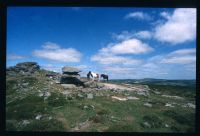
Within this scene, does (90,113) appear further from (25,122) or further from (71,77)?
(71,77)

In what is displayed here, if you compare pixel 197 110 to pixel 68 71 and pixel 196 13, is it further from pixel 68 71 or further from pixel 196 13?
pixel 68 71

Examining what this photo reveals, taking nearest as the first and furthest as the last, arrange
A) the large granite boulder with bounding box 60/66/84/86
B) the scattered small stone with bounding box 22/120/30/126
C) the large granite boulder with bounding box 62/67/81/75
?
the scattered small stone with bounding box 22/120/30/126
the large granite boulder with bounding box 62/67/81/75
the large granite boulder with bounding box 60/66/84/86

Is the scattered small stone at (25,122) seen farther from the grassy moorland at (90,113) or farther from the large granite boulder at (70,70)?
the large granite boulder at (70,70)

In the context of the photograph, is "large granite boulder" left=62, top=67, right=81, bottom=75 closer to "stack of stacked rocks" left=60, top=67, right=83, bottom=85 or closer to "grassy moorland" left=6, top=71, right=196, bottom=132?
"stack of stacked rocks" left=60, top=67, right=83, bottom=85

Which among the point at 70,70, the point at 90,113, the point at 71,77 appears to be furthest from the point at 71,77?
the point at 90,113

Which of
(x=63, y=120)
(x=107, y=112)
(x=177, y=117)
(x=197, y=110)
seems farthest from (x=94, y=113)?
(x=197, y=110)

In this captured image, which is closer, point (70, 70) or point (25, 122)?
point (25, 122)

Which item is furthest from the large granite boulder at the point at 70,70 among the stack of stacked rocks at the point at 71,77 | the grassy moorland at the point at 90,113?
the grassy moorland at the point at 90,113

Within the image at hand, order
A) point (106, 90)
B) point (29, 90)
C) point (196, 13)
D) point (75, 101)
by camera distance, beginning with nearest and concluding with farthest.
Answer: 1. point (196, 13)
2. point (75, 101)
3. point (29, 90)
4. point (106, 90)

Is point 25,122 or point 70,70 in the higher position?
point 70,70

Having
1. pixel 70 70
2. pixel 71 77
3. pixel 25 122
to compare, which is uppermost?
pixel 70 70

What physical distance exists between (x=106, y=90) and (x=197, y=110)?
37.6 ft

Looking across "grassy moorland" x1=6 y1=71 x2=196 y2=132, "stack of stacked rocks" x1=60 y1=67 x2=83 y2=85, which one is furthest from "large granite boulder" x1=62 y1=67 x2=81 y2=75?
"grassy moorland" x1=6 y1=71 x2=196 y2=132
